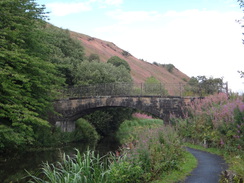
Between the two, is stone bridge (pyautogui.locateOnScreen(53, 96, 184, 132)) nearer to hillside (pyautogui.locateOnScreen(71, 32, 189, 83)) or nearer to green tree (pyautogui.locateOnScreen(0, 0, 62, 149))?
green tree (pyautogui.locateOnScreen(0, 0, 62, 149))

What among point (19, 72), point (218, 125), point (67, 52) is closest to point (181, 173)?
point (218, 125)

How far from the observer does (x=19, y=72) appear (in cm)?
1391

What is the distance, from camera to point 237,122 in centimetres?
930

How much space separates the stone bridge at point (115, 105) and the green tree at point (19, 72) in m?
5.37

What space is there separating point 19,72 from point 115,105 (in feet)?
33.6

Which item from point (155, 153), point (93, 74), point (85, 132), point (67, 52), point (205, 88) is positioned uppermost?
point (67, 52)

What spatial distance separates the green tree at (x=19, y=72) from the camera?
40.3 ft

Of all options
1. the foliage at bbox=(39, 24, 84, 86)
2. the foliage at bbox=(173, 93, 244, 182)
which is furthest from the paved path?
the foliage at bbox=(39, 24, 84, 86)

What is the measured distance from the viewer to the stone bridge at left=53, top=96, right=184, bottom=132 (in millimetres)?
19562

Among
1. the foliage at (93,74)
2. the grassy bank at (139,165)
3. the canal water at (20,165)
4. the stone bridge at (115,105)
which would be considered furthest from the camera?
the foliage at (93,74)

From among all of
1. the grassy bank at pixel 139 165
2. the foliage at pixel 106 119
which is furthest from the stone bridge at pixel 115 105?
the grassy bank at pixel 139 165

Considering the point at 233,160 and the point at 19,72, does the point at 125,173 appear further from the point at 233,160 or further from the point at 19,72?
the point at 19,72

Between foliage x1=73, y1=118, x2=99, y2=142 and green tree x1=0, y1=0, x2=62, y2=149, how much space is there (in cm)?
883

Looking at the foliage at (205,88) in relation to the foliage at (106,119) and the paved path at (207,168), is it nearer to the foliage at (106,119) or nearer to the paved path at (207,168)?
the paved path at (207,168)
